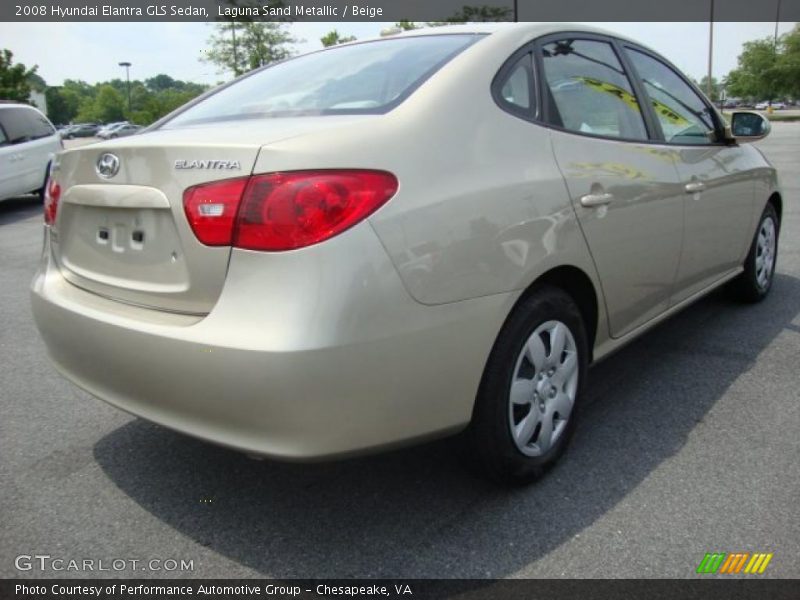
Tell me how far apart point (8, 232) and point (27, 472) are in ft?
25.9

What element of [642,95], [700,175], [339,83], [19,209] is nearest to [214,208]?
[339,83]

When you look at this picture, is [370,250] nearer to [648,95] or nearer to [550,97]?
[550,97]

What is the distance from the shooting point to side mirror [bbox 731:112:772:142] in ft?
13.2

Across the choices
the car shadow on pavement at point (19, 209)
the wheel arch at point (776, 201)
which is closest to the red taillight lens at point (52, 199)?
the wheel arch at point (776, 201)

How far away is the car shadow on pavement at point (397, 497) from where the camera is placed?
6.97 ft

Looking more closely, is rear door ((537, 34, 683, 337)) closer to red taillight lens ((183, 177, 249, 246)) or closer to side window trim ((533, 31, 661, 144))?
side window trim ((533, 31, 661, 144))

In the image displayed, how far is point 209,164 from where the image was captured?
1.91m

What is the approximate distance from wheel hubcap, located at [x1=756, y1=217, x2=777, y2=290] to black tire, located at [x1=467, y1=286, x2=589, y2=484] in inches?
105

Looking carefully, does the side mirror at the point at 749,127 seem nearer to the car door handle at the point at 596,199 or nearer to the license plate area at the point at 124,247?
the car door handle at the point at 596,199

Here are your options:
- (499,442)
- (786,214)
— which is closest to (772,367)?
(499,442)

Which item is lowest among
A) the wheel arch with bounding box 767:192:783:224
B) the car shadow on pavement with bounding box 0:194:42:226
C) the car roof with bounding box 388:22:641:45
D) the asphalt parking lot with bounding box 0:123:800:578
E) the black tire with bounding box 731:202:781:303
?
the car shadow on pavement with bounding box 0:194:42:226

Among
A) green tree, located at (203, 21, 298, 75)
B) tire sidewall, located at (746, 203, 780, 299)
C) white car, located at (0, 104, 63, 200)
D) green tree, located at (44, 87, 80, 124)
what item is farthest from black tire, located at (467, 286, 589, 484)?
green tree, located at (44, 87, 80, 124)

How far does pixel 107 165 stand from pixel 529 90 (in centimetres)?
145

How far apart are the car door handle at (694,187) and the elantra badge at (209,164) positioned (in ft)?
7.22
